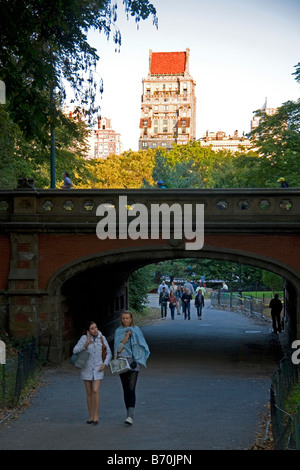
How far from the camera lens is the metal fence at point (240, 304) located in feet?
121

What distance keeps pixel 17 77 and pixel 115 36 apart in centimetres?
264

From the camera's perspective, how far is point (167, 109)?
512 ft

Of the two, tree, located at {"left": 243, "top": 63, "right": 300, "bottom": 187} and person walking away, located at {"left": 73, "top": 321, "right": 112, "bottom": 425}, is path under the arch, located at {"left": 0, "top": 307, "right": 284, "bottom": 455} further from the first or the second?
tree, located at {"left": 243, "top": 63, "right": 300, "bottom": 187}

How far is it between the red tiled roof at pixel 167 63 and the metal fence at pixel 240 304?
126125mm

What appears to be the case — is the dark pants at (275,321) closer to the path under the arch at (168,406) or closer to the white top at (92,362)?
the path under the arch at (168,406)

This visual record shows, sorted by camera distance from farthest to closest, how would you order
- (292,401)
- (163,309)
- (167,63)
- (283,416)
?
(167,63)
(163,309)
(292,401)
(283,416)

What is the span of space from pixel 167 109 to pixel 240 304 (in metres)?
118

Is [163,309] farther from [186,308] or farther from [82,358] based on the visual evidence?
[82,358]

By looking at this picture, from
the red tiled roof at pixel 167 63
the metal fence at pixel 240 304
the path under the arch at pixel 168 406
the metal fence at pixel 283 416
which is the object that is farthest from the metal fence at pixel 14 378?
the red tiled roof at pixel 167 63

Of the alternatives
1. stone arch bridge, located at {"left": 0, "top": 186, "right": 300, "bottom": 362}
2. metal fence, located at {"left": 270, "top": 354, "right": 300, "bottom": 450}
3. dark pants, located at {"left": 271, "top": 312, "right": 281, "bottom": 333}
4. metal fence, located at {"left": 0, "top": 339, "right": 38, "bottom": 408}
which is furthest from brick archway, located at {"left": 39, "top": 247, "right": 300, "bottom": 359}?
dark pants, located at {"left": 271, "top": 312, "right": 281, "bottom": 333}

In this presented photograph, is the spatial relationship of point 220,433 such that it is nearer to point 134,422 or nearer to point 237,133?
point 134,422

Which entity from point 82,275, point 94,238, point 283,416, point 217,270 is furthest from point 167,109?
point 283,416

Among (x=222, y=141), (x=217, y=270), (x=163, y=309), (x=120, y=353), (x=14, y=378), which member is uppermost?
(x=222, y=141)
